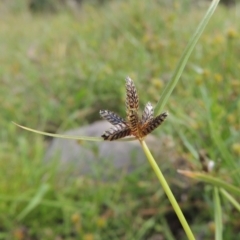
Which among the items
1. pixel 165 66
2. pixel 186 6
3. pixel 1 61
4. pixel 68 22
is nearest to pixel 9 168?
pixel 165 66

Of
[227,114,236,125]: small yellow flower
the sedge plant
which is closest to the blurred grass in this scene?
[227,114,236,125]: small yellow flower

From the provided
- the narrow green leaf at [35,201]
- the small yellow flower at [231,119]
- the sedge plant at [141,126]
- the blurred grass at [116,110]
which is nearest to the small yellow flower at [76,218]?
the blurred grass at [116,110]

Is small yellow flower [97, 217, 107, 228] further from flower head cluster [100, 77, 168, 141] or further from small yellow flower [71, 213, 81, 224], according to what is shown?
flower head cluster [100, 77, 168, 141]

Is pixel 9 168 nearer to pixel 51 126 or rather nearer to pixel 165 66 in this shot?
pixel 51 126

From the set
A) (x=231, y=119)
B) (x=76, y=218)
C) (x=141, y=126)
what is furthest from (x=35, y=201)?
(x=141, y=126)

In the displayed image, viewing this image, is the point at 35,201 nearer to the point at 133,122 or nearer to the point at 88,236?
the point at 88,236

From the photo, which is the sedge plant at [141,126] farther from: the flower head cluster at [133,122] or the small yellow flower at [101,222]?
the small yellow flower at [101,222]
